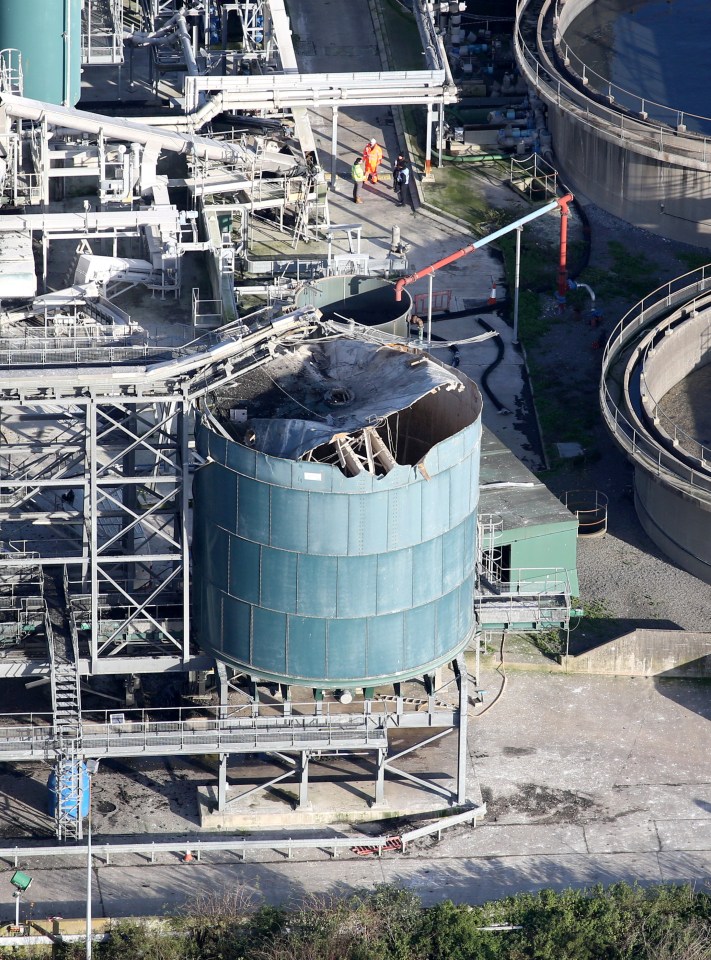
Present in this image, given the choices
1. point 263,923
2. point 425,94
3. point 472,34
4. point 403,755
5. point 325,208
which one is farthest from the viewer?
point 472,34

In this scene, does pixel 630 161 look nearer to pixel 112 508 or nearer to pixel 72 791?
pixel 112 508

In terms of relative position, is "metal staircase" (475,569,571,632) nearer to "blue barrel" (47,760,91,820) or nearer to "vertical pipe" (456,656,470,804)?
"vertical pipe" (456,656,470,804)

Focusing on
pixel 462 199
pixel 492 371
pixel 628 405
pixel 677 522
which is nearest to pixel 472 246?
pixel 492 371

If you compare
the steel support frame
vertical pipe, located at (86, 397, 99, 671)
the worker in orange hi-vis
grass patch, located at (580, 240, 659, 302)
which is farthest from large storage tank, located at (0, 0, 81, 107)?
vertical pipe, located at (86, 397, 99, 671)

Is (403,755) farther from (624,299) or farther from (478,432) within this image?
(624,299)

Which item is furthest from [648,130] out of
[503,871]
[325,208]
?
[503,871]

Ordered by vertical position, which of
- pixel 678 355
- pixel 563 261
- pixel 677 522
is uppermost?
pixel 563 261

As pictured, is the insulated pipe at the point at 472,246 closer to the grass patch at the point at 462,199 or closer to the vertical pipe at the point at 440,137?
the grass patch at the point at 462,199
